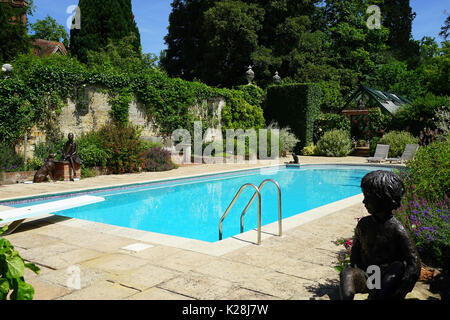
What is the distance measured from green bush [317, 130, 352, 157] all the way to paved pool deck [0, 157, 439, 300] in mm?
12890

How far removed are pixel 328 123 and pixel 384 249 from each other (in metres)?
17.5

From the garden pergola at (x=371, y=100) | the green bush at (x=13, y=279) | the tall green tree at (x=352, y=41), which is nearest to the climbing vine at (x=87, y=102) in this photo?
the garden pergola at (x=371, y=100)

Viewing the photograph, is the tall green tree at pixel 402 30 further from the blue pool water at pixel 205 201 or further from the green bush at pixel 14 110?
the green bush at pixel 14 110

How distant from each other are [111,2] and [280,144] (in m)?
18.7

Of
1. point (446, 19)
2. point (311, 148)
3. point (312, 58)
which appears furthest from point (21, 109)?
point (312, 58)

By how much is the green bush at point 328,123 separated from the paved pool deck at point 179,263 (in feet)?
46.2

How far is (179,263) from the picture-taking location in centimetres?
376

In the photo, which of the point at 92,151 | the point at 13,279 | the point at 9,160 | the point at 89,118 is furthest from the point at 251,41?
the point at 13,279

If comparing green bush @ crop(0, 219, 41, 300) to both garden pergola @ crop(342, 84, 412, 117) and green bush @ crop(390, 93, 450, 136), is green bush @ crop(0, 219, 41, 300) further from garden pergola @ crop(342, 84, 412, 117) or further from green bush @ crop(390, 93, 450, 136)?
garden pergola @ crop(342, 84, 412, 117)

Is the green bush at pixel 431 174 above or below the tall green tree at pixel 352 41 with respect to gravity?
below

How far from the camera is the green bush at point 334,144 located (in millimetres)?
18047

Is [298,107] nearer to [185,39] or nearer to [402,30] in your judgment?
[185,39]

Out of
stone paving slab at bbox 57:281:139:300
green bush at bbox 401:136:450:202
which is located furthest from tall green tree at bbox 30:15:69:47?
stone paving slab at bbox 57:281:139:300

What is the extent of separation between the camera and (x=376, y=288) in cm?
224
